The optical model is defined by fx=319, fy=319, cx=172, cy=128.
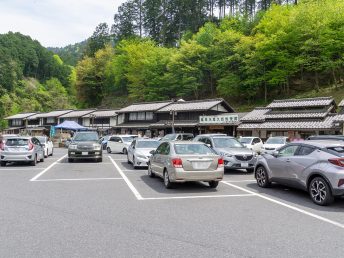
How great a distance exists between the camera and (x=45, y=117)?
69812 mm

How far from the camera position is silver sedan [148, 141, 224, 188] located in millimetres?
9609

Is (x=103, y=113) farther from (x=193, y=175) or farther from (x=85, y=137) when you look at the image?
(x=193, y=175)

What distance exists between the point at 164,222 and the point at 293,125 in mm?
29475

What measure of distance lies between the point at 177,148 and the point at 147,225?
4.48m

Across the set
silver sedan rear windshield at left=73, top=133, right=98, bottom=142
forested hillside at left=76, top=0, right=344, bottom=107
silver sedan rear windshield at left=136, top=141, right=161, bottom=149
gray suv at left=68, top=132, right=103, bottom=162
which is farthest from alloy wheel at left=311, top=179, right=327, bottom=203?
forested hillside at left=76, top=0, right=344, bottom=107

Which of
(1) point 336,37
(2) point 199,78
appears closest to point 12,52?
(2) point 199,78

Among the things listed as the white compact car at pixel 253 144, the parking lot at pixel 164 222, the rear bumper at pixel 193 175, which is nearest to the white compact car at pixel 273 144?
the white compact car at pixel 253 144

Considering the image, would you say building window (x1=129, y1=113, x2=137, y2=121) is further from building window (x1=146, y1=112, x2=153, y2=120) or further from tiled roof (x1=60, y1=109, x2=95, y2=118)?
tiled roof (x1=60, y1=109, x2=95, y2=118)

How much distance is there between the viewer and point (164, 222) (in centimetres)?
635

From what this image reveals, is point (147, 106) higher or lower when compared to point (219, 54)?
lower

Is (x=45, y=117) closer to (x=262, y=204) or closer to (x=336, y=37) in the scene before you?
(x=336, y=37)

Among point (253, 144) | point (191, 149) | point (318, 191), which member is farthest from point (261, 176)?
point (253, 144)

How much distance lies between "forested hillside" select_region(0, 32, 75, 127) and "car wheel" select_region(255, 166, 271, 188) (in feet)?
270

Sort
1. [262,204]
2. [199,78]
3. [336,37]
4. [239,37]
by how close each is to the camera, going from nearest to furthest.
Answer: [262,204], [336,37], [239,37], [199,78]
